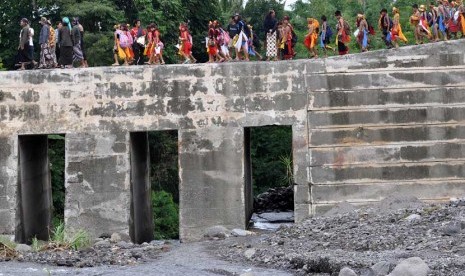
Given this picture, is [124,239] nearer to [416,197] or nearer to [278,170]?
[416,197]

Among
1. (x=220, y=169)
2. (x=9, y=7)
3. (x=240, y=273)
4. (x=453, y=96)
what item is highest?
(x=9, y=7)

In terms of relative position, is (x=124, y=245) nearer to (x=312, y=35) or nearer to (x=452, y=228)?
(x=312, y=35)

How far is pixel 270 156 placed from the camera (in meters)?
38.9

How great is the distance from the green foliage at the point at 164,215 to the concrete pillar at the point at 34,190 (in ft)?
22.2

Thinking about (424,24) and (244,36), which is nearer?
(424,24)

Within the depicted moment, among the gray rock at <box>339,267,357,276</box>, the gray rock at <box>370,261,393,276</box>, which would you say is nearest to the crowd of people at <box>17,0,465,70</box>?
the gray rock at <box>370,261,393,276</box>

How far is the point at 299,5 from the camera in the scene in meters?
45.6

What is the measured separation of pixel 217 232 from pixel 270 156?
15.8 metres

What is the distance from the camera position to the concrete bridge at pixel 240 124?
23.5 meters

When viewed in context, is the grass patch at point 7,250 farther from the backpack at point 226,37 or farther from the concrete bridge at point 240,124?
the backpack at point 226,37

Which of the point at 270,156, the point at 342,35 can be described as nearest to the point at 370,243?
the point at 342,35

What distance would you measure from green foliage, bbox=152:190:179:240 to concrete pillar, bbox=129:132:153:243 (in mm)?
5942

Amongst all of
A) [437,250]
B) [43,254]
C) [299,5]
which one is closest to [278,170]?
[299,5]

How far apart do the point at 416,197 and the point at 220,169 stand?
4.27m
